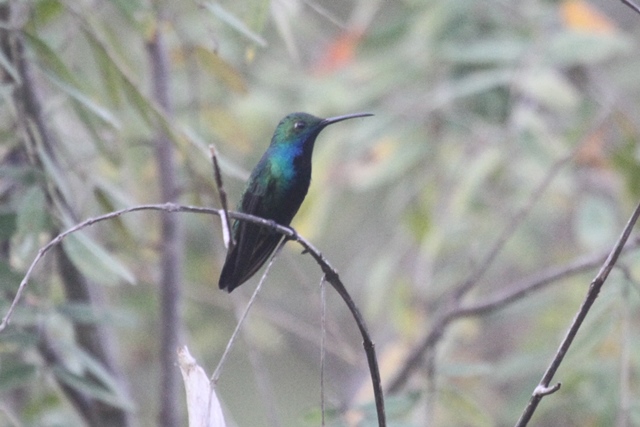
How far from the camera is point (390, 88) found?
4.44 metres

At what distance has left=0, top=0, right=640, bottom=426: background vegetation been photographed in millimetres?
2643

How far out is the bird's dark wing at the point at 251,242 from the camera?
7.45 ft

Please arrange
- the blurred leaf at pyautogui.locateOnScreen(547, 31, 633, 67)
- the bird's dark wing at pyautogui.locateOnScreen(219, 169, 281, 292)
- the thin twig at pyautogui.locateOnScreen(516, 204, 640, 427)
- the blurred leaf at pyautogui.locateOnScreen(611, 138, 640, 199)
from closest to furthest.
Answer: the thin twig at pyautogui.locateOnScreen(516, 204, 640, 427) < the bird's dark wing at pyautogui.locateOnScreen(219, 169, 281, 292) < the blurred leaf at pyautogui.locateOnScreen(611, 138, 640, 199) < the blurred leaf at pyautogui.locateOnScreen(547, 31, 633, 67)

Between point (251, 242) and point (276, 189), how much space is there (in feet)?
0.92

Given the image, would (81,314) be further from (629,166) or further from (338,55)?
(338,55)

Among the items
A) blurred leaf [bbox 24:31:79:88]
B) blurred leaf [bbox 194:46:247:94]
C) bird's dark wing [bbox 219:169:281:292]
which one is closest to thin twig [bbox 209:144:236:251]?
bird's dark wing [bbox 219:169:281:292]

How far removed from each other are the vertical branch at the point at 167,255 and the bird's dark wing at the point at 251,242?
817 millimetres

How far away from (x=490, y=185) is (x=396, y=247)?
0.56 m

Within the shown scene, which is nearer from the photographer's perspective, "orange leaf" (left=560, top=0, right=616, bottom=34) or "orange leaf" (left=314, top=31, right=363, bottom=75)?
"orange leaf" (left=560, top=0, right=616, bottom=34)

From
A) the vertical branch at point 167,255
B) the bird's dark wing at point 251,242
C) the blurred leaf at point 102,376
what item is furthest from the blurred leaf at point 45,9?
the blurred leaf at point 102,376

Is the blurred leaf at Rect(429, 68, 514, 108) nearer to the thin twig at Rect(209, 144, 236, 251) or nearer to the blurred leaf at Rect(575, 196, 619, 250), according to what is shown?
the blurred leaf at Rect(575, 196, 619, 250)

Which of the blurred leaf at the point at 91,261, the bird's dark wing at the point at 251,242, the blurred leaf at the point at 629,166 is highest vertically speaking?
the blurred leaf at the point at 629,166

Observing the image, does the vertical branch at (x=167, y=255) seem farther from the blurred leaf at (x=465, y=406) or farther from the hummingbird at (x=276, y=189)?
the blurred leaf at (x=465, y=406)

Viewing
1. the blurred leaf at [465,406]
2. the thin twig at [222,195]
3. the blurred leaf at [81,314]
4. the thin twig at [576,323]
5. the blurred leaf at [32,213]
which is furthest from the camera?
the blurred leaf at [465,406]
